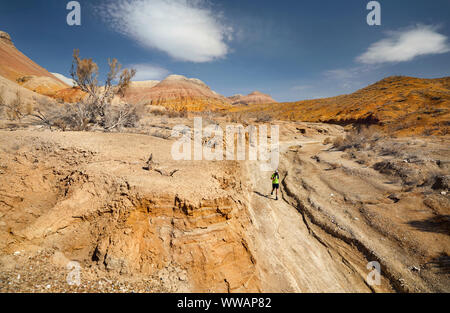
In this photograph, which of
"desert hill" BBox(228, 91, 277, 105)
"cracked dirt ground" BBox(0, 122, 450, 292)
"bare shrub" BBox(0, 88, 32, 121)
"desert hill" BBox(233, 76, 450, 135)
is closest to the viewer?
"cracked dirt ground" BBox(0, 122, 450, 292)

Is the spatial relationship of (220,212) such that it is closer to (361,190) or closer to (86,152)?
(86,152)

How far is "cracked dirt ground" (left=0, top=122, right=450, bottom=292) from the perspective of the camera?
9.92ft

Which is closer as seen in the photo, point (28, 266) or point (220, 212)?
point (28, 266)

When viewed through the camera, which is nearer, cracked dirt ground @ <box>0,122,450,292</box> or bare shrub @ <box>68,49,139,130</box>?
cracked dirt ground @ <box>0,122,450,292</box>

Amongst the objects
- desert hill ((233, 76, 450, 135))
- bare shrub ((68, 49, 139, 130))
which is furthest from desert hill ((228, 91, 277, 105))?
bare shrub ((68, 49, 139, 130))

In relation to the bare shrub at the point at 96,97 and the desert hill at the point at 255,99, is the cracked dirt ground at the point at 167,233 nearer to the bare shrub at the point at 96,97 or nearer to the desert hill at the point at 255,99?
the bare shrub at the point at 96,97

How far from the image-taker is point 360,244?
4926 mm

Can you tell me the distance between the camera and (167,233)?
3.67 m

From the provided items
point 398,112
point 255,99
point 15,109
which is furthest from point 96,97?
point 255,99

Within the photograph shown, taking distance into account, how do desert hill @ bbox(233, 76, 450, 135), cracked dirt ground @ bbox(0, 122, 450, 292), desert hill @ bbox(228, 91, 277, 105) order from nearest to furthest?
cracked dirt ground @ bbox(0, 122, 450, 292) → desert hill @ bbox(233, 76, 450, 135) → desert hill @ bbox(228, 91, 277, 105)

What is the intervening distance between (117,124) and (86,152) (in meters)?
4.90

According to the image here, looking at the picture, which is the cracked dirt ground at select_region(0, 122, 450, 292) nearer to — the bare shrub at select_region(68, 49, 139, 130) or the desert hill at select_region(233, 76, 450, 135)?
the bare shrub at select_region(68, 49, 139, 130)

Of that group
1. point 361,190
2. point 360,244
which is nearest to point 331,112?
point 361,190

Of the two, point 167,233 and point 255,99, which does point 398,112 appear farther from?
point 255,99
